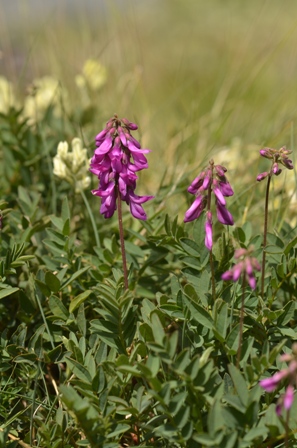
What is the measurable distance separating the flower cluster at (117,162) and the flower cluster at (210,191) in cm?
19

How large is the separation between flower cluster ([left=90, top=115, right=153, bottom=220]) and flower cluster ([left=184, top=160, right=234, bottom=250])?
193mm

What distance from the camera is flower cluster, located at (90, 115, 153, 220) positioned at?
6.59 ft

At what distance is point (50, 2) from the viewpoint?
19.3 ft

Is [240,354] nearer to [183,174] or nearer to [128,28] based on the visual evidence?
[183,174]

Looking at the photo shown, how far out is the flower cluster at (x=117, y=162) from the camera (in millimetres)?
2008

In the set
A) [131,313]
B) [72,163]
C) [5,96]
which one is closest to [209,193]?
[131,313]

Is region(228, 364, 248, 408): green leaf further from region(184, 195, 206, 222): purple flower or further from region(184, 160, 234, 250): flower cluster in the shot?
region(184, 195, 206, 222): purple flower

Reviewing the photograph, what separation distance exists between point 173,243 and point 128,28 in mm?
2851

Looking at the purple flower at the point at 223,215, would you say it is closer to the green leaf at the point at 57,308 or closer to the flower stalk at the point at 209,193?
the flower stalk at the point at 209,193

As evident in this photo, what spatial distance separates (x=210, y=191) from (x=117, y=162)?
0.32 m

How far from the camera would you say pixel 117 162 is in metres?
2.02

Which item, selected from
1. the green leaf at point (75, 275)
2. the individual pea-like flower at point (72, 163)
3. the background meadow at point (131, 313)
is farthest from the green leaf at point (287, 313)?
the individual pea-like flower at point (72, 163)

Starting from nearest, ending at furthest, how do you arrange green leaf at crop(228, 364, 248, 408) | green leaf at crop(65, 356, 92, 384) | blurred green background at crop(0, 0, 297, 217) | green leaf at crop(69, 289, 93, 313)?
green leaf at crop(228, 364, 248, 408) → green leaf at crop(65, 356, 92, 384) → green leaf at crop(69, 289, 93, 313) → blurred green background at crop(0, 0, 297, 217)

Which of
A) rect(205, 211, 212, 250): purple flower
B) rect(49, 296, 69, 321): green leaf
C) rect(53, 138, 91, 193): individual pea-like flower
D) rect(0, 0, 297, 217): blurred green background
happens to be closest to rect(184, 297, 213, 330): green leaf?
rect(205, 211, 212, 250): purple flower
